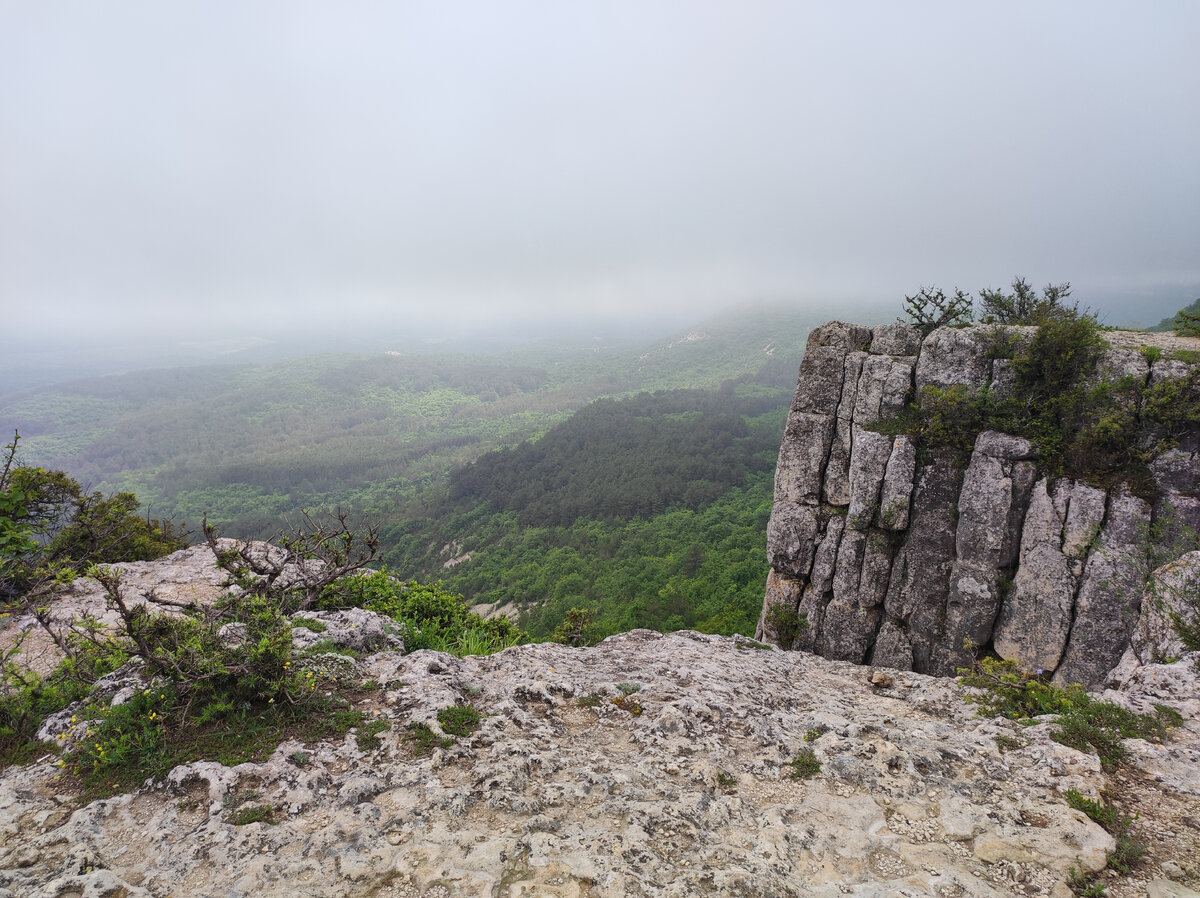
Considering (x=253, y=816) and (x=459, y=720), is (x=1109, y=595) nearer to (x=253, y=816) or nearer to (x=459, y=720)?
(x=459, y=720)

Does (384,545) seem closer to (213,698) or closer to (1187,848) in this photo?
(213,698)

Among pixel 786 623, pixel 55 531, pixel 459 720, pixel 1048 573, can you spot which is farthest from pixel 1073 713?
pixel 55 531

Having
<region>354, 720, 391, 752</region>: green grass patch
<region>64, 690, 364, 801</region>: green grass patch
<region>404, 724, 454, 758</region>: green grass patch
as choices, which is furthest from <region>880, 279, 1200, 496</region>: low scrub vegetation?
<region>64, 690, 364, 801</region>: green grass patch

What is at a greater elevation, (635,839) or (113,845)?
(113,845)

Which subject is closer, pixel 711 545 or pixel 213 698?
pixel 213 698

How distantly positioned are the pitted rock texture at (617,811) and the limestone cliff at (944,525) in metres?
5.52

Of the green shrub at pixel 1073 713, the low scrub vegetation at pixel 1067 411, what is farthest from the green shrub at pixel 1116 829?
the low scrub vegetation at pixel 1067 411

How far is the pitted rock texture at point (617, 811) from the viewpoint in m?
4.68

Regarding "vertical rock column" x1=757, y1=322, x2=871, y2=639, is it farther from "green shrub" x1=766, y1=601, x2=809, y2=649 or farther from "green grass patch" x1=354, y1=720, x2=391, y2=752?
"green grass patch" x1=354, y1=720, x2=391, y2=752

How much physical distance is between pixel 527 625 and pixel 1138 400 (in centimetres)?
4801

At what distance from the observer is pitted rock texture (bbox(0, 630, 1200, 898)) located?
4.68 meters

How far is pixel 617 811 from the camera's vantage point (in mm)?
5707

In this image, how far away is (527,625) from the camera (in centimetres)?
4991

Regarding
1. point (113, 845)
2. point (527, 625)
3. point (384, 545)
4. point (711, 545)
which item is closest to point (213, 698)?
point (113, 845)
